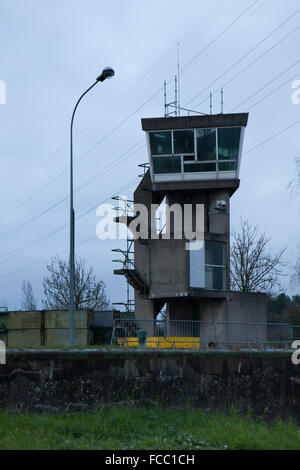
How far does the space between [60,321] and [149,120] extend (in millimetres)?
12587

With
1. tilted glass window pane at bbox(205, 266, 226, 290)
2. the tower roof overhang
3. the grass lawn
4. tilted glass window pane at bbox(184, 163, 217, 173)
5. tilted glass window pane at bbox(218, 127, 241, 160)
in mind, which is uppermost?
the tower roof overhang

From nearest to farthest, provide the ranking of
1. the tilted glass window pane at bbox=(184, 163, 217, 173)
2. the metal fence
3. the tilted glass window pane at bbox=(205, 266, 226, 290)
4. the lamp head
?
the lamp head, the metal fence, the tilted glass window pane at bbox=(205, 266, 226, 290), the tilted glass window pane at bbox=(184, 163, 217, 173)

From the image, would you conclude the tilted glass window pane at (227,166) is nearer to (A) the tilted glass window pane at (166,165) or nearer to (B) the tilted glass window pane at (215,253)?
(A) the tilted glass window pane at (166,165)

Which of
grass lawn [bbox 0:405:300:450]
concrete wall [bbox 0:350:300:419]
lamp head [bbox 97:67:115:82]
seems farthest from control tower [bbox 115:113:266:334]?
grass lawn [bbox 0:405:300:450]

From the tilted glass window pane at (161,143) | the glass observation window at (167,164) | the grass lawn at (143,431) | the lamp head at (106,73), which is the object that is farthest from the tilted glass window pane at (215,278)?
the grass lawn at (143,431)

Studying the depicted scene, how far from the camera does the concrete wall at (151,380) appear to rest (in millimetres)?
12234

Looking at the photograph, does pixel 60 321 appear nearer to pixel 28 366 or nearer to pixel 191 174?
pixel 191 174

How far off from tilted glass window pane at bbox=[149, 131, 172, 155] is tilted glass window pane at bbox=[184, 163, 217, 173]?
1.27 meters

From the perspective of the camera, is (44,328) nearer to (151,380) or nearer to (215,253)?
(215,253)

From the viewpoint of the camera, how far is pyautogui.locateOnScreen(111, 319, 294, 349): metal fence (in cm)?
2234

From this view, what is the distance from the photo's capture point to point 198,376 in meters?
13.1

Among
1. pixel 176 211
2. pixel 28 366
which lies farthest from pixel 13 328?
pixel 28 366

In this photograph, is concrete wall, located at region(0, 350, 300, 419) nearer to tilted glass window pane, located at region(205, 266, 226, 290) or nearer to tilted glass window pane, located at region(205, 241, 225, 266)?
tilted glass window pane, located at region(205, 266, 226, 290)

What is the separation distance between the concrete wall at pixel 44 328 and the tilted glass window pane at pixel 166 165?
8979mm
